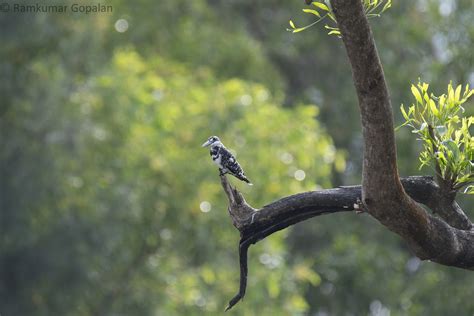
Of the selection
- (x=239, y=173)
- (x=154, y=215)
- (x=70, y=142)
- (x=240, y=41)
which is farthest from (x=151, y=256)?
(x=239, y=173)

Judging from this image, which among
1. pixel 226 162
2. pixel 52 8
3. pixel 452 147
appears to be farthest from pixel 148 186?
pixel 452 147

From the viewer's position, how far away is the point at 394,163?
260 inches

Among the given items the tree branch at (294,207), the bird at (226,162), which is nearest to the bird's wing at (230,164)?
the bird at (226,162)

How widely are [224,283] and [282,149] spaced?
105 inches

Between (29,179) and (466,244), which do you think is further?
(29,179)

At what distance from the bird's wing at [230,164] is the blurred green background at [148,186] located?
972cm

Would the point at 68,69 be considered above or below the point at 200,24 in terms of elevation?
below

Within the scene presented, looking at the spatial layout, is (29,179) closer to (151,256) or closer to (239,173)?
(151,256)

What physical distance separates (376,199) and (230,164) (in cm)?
337

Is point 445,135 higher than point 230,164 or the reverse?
the reverse

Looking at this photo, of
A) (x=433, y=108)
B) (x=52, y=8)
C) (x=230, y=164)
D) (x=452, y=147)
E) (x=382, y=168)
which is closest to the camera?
(x=382, y=168)

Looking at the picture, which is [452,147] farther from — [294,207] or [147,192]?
[147,192]

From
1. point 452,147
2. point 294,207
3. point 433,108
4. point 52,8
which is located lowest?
point 452,147

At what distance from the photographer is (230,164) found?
32.7 ft
